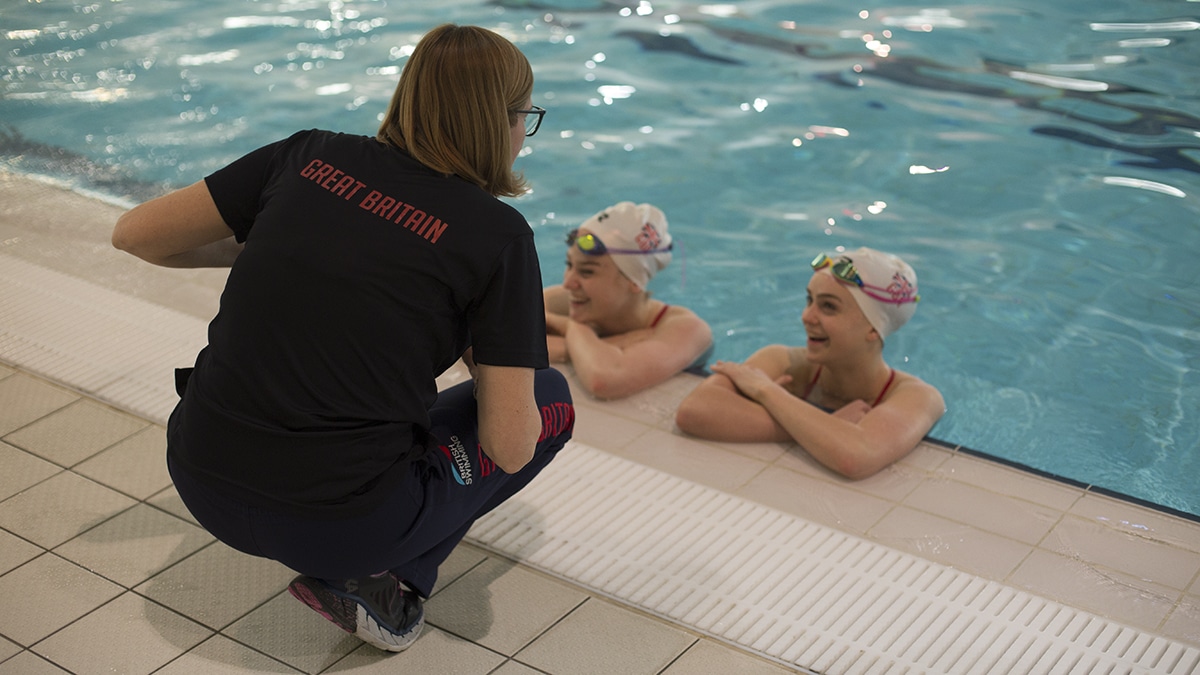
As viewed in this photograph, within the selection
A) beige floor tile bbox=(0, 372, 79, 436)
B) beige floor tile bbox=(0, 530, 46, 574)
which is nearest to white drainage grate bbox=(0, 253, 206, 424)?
beige floor tile bbox=(0, 372, 79, 436)

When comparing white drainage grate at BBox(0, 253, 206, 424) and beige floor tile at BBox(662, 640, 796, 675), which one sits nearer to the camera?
beige floor tile at BBox(662, 640, 796, 675)

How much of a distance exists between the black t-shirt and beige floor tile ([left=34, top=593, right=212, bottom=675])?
23.4 inches

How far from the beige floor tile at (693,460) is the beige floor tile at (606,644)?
0.84 meters

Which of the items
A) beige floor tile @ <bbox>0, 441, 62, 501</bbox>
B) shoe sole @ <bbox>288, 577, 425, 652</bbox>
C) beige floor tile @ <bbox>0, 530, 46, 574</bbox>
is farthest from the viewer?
beige floor tile @ <bbox>0, 441, 62, 501</bbox>

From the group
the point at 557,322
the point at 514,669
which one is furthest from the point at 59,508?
the point at 557,322

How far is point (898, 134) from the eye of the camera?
24.2 feet

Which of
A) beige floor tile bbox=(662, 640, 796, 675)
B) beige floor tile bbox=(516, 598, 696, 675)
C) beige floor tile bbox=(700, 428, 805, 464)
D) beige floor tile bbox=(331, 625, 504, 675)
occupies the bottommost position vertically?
beige floor tile bbox=(700, 428, 805, 464)

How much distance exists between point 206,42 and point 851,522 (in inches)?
324

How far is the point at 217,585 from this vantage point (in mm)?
2922

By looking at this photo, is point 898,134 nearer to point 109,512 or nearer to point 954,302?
point 954,302

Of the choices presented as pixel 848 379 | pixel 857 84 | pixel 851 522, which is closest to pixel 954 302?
pixel 848 379

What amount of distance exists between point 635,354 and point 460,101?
7.29 ft

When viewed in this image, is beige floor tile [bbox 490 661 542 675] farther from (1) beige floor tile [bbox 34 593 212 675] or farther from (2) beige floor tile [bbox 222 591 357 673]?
(1) beige floor tile [bbox 34 593 212 675]

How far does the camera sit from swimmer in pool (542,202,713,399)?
171 inches
